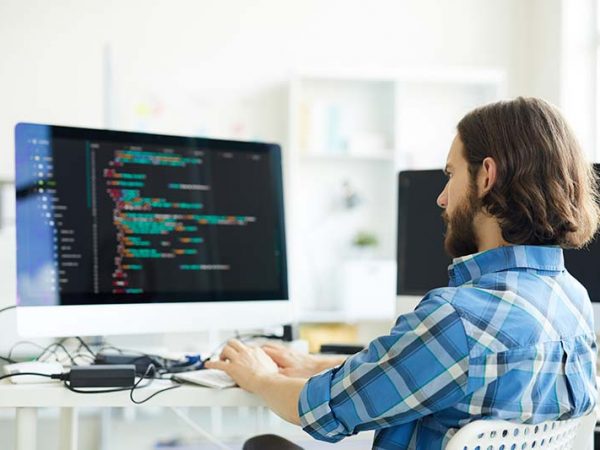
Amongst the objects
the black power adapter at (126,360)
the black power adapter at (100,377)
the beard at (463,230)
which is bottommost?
the black power adapter at (126,360)

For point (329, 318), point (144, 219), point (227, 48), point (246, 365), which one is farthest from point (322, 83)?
point (246, 365)

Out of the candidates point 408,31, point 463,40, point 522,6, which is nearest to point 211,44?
point 408,31

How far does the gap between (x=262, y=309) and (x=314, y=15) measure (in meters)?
3.15

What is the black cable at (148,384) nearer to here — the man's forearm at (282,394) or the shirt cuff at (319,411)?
the man's forearm at (282,394)

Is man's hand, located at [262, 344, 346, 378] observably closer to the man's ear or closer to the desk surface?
the desk surface

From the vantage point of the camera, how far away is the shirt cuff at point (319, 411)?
118cm

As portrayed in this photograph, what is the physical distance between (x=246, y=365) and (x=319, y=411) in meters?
0.31

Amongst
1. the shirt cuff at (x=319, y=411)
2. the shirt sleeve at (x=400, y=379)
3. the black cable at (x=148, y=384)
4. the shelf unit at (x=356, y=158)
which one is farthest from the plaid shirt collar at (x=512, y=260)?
the shelf unit at (x=356, y=158)

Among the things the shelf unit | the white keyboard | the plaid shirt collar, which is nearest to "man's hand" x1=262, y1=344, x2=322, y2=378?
the white keyboard

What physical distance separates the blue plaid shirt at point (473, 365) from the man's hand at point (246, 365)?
214 millimetres

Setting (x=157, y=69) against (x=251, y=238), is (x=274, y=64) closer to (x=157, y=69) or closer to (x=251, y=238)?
(x=157, y=69)

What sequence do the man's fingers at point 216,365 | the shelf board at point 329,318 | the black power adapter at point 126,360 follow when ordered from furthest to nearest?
the shelf board at point 329,318 → the black power adapter at point 126,360 → the man's fingers at point 216,365

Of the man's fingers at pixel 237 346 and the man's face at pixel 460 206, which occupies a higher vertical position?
the man's face at pixel 460 206

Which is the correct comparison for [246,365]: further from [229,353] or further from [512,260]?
[512,260]
